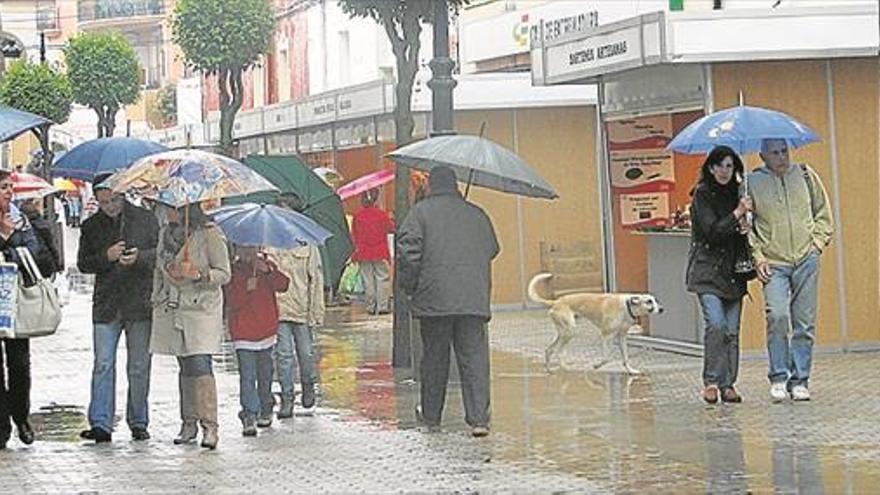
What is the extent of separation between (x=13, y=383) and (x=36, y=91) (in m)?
32.8

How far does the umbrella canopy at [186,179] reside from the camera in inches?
500

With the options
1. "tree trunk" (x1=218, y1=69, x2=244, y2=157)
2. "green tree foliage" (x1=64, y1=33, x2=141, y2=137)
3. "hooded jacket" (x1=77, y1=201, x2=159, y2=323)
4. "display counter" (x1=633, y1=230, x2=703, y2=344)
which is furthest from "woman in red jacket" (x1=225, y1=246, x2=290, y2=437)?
"green tree foliage" (x1=64, y1=33, x2=141, y2=137)

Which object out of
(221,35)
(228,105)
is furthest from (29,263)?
(221,35)

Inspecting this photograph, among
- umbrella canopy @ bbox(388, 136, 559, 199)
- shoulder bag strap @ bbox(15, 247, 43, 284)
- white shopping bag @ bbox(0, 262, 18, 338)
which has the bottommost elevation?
white shopping bag @ bbox(0, 262, 18, 338)

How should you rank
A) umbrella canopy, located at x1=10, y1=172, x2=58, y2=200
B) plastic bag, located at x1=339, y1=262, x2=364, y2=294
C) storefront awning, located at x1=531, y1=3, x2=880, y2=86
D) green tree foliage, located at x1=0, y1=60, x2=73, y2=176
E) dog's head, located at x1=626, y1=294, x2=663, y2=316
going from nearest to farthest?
1. umbrella canopy, located at x1=10, y1=172, x2=58, y2=200
2. dog's head, located at x1=626, y1=294, x2=663, y2=316
3. storefront awning, located at x1=531, y1=3, x2=880, y2=86
4. plastic bag, located at x1=339, y1=262, x2=364, y2=294
5. green tree foliage, located at x1=0, y1=60, x2=73, y2=176

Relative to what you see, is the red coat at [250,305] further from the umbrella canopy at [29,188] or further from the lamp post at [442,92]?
the lamp post at [442,92]

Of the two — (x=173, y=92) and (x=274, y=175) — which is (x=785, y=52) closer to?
(x=274, y=175)

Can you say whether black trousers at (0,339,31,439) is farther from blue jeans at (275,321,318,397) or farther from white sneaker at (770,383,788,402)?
white sneaker at (770,383,788,402)

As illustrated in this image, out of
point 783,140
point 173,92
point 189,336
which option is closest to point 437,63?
point 783,140

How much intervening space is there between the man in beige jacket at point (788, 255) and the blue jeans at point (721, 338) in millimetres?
258

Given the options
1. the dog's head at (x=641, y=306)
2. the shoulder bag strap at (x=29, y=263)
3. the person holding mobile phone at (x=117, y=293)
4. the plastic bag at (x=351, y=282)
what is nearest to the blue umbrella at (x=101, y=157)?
the person holding mobile phone at (x=117, y=293)

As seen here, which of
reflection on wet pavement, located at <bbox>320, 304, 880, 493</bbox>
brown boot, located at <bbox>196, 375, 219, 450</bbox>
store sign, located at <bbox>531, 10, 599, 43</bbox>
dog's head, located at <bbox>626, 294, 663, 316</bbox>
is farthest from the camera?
store sign, located at <bbox>531, 10, 599, 43</bbox>

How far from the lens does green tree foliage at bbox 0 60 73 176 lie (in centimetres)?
4469

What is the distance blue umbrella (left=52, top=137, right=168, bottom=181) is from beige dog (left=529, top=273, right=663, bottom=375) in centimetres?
431
